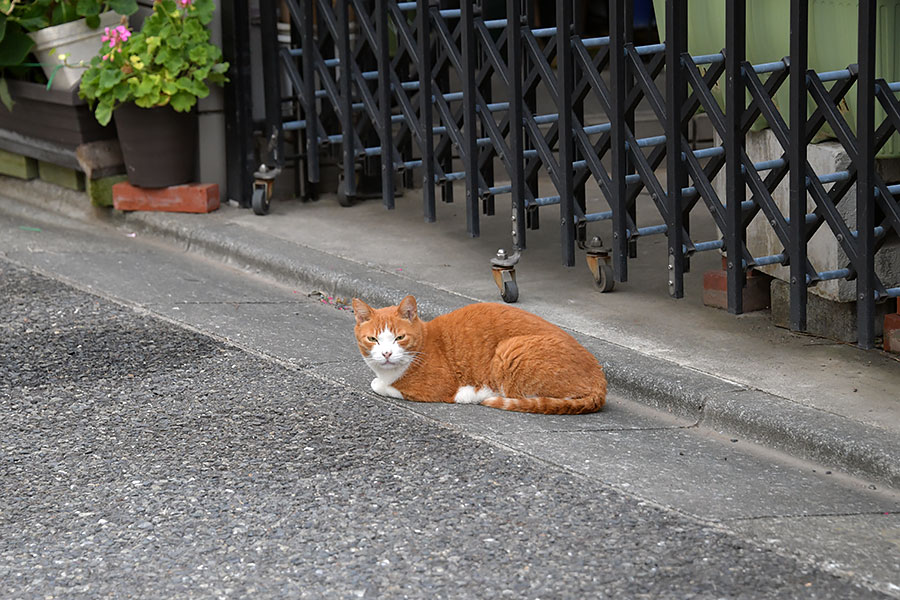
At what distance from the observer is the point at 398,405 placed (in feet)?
16.1

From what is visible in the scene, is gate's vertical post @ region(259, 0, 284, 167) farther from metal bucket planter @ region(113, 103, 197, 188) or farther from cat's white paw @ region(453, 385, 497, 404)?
cat's white paw @ region(453, 385, 497, 404)

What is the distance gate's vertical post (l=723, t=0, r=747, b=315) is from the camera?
4.98 meters

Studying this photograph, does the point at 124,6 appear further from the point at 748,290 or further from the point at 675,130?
the point at 748,290

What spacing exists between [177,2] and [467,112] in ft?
7.27

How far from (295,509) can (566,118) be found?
2518 millimetres

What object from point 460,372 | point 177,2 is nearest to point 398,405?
point 460,372

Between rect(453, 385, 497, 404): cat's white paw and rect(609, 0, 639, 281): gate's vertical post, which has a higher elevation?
rect(609, 0, 639, 281): gate's vertical post

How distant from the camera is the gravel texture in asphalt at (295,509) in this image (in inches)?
136

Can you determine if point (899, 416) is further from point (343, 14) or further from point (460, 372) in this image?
point (343, 14)

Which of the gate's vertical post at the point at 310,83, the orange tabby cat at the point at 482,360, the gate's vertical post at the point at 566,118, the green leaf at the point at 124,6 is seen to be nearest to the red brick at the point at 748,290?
the gate's vertical post at the point at 566,118

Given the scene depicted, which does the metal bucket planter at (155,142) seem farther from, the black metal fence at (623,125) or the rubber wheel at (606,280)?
the rubber wheel at (606,280)

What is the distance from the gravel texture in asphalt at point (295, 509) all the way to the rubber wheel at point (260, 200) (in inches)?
101

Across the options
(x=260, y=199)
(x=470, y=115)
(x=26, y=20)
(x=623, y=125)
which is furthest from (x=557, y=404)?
(x=26, y=20)

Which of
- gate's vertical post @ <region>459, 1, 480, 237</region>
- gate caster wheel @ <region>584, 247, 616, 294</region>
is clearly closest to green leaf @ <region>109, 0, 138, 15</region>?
gate's vertical post @ <region>459, 1, 480, 237</region>
